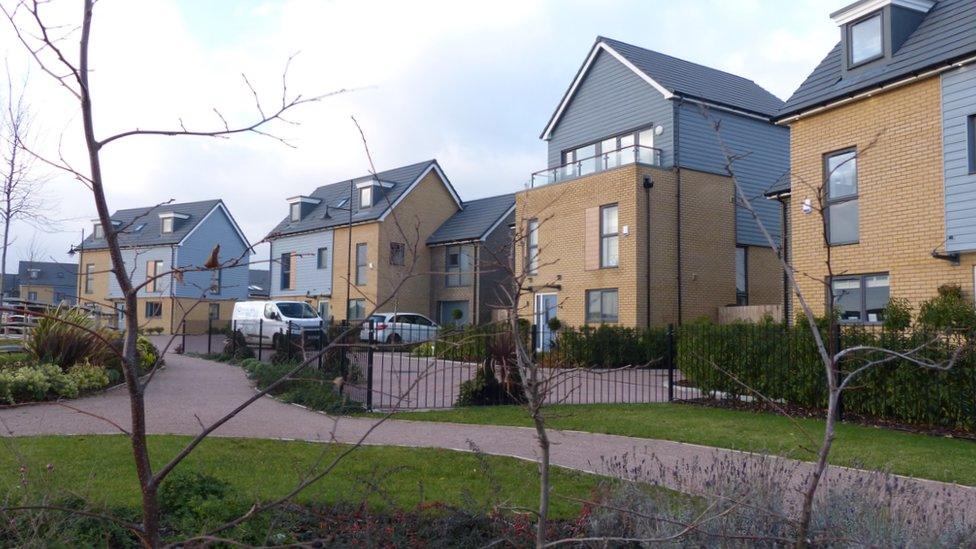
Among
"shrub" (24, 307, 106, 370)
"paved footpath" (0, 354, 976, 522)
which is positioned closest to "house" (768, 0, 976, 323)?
"paved footpath" (0, 354, 976, 522)

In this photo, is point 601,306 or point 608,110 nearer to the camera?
point 601,306

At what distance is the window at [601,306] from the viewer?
82.4ft

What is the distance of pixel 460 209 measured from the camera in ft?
136

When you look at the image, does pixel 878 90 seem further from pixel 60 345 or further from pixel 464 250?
pixel 464 250

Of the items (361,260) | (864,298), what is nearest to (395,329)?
(864,298)

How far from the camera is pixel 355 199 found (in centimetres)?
3991

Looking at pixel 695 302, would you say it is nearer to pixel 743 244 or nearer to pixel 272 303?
pixel 743 244

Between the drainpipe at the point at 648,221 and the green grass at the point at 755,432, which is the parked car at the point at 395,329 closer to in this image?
the green grass at the point at 755,432

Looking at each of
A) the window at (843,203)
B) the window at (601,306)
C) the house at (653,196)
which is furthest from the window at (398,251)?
the window at (601,306)

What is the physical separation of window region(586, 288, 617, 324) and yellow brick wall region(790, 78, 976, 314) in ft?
26.9

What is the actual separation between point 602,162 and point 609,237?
2.47 meters

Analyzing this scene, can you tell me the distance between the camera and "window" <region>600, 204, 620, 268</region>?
25.2m

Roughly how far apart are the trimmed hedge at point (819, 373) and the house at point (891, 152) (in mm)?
1962

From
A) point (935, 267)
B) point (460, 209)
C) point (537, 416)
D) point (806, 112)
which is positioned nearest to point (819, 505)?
point (537, 416)
